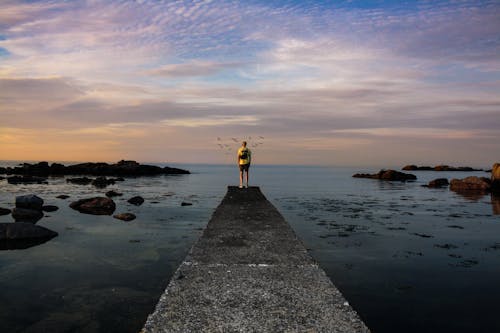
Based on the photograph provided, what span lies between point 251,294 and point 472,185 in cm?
4616

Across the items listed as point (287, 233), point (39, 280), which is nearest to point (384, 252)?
point (287, 233)

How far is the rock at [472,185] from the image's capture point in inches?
1635

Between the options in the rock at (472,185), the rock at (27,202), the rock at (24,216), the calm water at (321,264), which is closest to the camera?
the calm water at (321,264)

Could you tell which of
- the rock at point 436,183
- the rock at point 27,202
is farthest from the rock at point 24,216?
the rock at point 436,183

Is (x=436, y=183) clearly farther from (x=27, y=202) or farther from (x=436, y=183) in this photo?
(x=27, y=202)

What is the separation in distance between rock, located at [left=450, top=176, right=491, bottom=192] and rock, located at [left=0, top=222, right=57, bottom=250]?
1713 inches

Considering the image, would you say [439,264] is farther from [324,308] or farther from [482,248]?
[324,308]

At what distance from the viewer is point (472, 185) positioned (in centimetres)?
4322

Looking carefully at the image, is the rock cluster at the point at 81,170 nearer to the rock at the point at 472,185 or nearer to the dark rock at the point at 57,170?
the dark rock at the point at 57,170

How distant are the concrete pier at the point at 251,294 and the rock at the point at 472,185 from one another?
4153cm

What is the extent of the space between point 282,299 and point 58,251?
34.1 feet

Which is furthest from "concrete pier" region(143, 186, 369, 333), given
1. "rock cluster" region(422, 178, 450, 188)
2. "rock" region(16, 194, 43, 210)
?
"rock cluster" region(422, 178, 450, 188)

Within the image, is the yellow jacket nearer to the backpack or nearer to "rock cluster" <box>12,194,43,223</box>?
the backpack

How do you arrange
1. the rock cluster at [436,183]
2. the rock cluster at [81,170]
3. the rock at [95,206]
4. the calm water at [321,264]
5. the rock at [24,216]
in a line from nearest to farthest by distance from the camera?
the calm water at [321,264], the rock at [24,216], the rock at [95,206], the rock cluster at [436,183], the rock cluster at [81,170]
